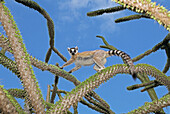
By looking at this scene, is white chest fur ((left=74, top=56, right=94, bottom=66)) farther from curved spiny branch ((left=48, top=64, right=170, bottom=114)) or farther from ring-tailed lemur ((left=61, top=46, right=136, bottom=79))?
curved spiny branch ((left=48, top=64, right=170, bottom=114))

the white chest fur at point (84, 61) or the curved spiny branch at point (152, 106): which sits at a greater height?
the white chest fur at point (84, 61)

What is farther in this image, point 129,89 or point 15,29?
point 129,89

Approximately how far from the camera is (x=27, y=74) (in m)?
3.08

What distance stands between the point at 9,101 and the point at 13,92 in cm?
215

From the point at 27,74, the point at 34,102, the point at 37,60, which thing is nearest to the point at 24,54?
the point at 27,74

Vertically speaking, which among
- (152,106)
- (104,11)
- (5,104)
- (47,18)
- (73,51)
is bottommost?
(5,104)

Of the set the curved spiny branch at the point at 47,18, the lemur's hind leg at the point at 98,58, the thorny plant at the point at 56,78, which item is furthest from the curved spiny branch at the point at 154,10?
the curved spiny branch at the point at 47,18

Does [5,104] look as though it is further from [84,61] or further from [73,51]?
[73,51]

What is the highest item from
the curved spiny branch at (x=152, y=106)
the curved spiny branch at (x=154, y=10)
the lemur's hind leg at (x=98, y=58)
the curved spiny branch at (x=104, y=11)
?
the curved spiny branch at (x=104, y=11)

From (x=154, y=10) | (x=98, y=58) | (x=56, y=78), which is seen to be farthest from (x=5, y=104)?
(x=98, y=58)

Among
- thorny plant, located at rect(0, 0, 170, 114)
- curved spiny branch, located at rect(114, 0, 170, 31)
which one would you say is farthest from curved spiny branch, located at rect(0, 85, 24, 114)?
curved spiny branch, located at rect(114, 0, 170, 31)

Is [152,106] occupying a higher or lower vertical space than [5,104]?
higher

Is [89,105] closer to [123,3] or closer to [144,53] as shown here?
[144,53]

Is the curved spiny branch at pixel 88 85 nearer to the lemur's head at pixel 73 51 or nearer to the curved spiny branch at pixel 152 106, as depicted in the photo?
the curved spiny branch at pixel 152 106
